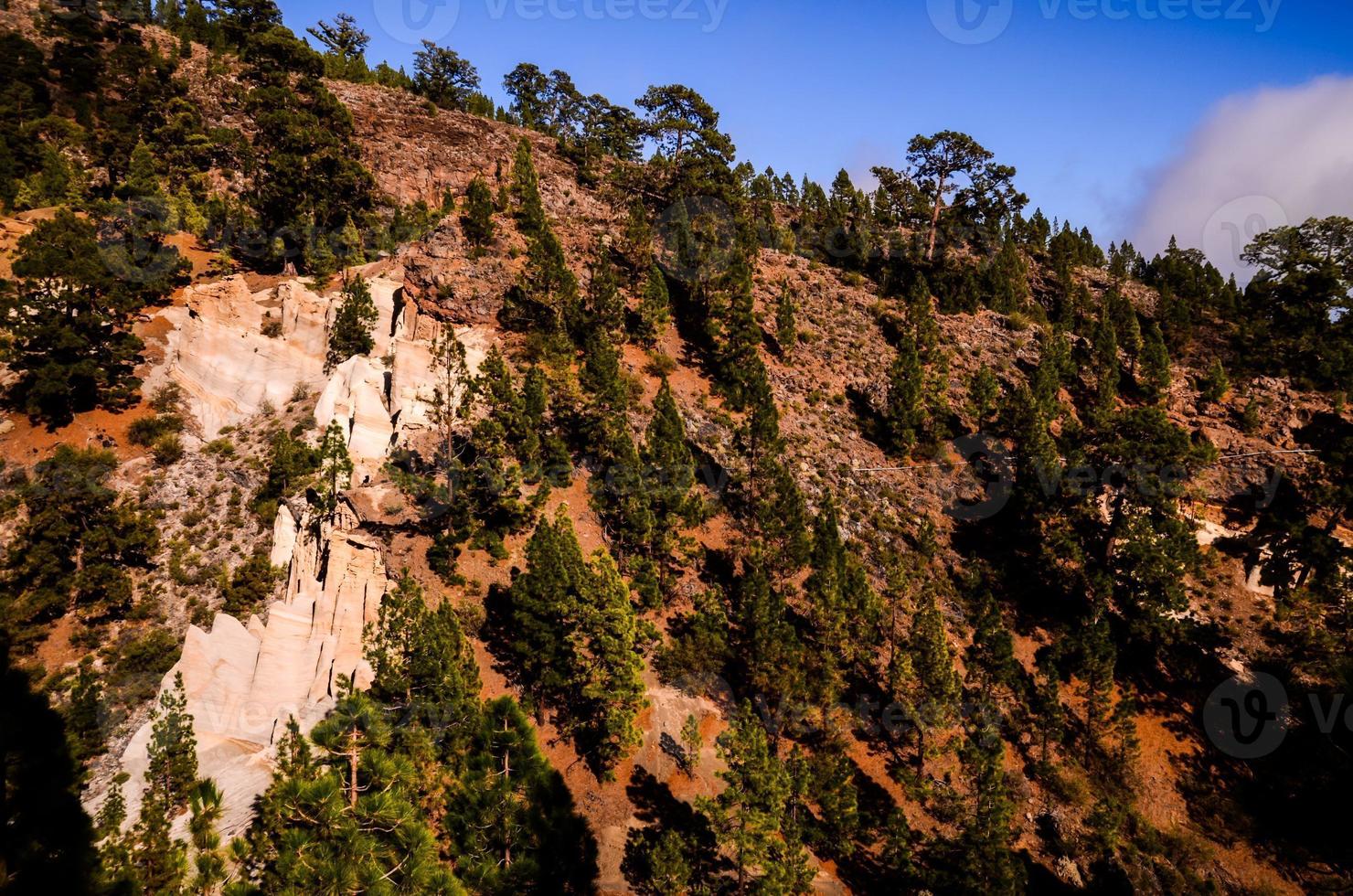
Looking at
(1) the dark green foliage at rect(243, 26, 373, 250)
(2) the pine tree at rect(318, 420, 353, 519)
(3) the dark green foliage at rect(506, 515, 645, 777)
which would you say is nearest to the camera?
(3) the dark green foliage at rect(506, 515, 645, 777)

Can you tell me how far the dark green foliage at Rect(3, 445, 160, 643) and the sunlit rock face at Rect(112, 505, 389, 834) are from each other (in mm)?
8064

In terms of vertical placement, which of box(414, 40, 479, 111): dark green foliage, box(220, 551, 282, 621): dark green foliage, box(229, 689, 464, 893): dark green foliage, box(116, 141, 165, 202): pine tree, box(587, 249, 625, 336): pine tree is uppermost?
box(414, 40, 479, 111): dark green foliage

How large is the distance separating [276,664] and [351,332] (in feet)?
84.0

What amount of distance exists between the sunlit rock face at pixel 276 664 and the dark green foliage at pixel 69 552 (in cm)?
806

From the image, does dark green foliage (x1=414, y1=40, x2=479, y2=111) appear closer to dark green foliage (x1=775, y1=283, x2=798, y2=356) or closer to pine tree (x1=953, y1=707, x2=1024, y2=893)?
dark green foliage (x1=775, y1=283, x2=798, y2=356)

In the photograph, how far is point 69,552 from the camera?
1335 inches

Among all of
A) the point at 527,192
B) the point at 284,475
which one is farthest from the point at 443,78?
the point at 284,475

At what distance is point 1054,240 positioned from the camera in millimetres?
109250

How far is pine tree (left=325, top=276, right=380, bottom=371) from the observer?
152 ft

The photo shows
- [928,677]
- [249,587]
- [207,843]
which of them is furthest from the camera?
[928,677]

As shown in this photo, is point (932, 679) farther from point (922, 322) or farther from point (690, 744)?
point (922, 322)

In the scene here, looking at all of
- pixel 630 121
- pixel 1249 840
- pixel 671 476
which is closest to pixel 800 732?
pixel 671 476

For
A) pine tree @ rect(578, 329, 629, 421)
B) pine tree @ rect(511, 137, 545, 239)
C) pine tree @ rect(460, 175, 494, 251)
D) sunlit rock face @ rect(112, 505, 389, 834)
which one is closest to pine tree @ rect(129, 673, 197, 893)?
sunlit rock face @ rect(112, 505, 389, 834)

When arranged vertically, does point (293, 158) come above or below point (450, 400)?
above
